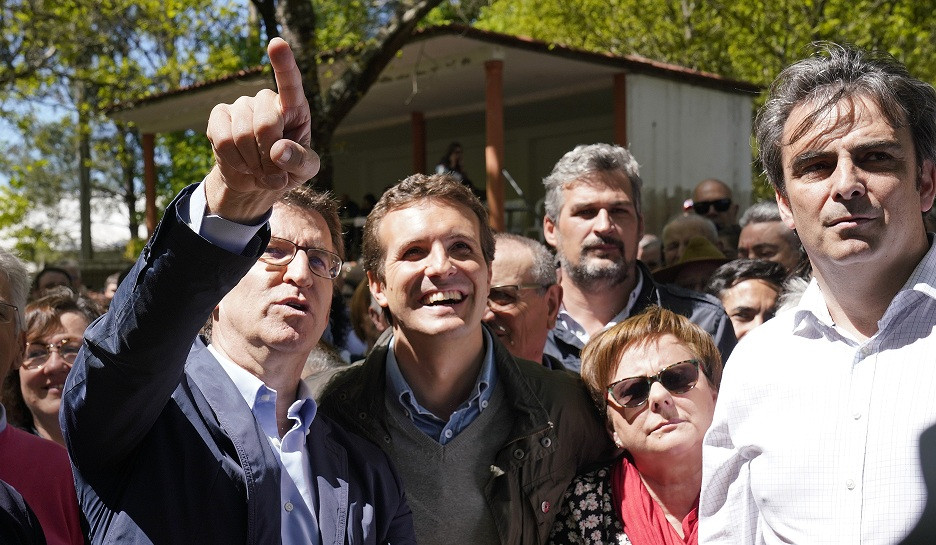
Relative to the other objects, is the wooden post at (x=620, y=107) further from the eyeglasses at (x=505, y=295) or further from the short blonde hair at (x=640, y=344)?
the short blonde hair at (x=640, y=344)

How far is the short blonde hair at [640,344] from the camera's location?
10.6 ft

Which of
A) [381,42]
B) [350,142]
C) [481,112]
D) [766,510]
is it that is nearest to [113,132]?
[350,142]

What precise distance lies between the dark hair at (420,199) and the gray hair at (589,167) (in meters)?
1.35

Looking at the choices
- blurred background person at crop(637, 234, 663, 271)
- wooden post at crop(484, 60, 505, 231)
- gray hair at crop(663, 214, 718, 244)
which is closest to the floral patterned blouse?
gray hair at crop(663, 214, 718, 244)

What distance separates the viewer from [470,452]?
3.01m

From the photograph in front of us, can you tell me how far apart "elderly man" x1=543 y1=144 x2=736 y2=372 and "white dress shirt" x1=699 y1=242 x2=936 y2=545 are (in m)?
1.88

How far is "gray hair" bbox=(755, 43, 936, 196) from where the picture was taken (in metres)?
2.41

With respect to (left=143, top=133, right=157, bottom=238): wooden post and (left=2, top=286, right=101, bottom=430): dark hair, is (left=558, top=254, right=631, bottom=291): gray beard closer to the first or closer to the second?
(left=2, top=286, right=101, bottom=430): dark hair

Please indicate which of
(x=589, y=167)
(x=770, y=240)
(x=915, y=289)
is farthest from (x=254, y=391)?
(x=770, y=240)

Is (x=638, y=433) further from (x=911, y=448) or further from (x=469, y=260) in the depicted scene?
(x=911, y=448)

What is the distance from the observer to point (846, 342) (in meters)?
2.41

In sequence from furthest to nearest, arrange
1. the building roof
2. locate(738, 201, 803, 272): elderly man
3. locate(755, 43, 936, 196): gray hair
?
the building roof → locate(738, 201, 803, 272): elderly man → locate(755, 43, 936, 196): gray hair

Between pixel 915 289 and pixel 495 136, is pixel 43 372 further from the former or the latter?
pixel 495 136

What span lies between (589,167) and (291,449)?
7.91 ft
